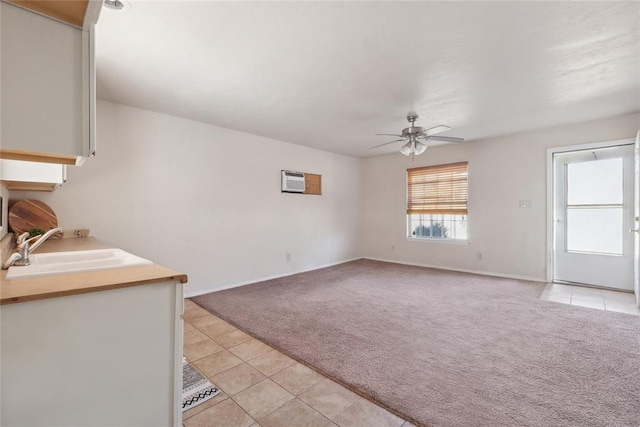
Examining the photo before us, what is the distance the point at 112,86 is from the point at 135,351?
2.78 metres

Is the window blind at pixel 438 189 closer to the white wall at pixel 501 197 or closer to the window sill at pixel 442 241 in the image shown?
the white wall at pixel 501 197

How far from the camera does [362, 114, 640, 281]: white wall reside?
4342 millimetres

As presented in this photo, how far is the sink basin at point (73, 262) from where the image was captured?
51.2 inches

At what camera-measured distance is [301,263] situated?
5395mm

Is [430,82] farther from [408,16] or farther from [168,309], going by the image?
[168,309]

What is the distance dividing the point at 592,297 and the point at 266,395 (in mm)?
4333

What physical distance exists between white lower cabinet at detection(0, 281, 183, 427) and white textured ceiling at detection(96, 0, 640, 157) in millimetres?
1746

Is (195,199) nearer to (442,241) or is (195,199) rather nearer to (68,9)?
(68,9)

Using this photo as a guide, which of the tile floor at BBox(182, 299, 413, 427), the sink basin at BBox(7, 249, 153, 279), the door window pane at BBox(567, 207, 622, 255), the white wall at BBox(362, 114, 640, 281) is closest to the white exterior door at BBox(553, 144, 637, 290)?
the door window pane at BBox(567, 207, 622, 255)

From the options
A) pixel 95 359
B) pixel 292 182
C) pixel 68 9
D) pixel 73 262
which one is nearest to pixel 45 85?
pixel 68 9

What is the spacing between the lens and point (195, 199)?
3906mm

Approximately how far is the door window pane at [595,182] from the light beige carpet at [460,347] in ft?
4.90

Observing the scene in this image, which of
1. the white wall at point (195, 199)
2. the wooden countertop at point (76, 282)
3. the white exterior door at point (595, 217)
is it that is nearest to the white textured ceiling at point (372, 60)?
the white wall at point (195, 199)

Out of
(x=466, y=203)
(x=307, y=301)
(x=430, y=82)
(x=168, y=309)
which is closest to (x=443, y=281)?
(x=466, y=203)
